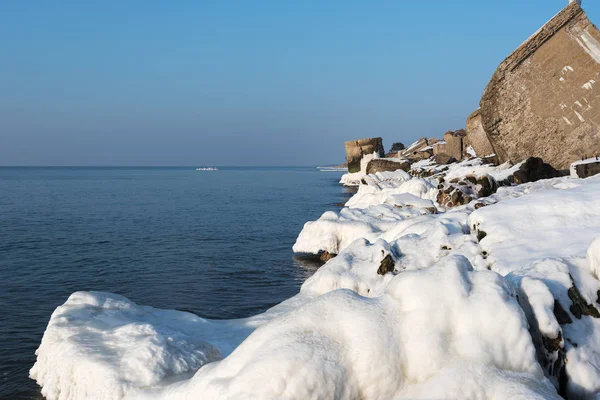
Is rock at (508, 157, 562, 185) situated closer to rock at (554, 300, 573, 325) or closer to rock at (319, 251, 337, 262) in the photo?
rock at (319, 251, 337, 262)

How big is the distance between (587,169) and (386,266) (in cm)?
942

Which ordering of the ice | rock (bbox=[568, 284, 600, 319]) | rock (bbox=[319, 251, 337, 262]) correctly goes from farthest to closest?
rock (bbox=[319, 251, 337, 262]), rock (bbox=[568, 284, 600, 319]), the ice

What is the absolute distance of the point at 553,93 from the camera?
19922 millimetres

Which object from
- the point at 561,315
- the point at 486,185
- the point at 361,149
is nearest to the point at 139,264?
the point at 486,185

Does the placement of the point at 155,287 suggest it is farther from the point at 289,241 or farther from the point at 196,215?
the point at 196,215

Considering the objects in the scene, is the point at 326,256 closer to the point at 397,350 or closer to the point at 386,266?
the point at 386,266

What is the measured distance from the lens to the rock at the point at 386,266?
11164mm

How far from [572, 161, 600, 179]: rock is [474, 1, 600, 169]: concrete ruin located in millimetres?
3270

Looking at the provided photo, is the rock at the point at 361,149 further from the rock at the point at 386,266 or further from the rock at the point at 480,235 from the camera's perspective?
the rock at the point at 480,235

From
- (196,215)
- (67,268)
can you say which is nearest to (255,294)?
(67,268)

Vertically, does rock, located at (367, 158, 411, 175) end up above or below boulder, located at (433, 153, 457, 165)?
below

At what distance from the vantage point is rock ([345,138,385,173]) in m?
65.9

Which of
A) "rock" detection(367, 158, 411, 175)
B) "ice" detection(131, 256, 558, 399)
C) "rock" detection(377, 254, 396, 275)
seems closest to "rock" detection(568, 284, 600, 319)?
"ice" detection(131, 256, 558, 399)

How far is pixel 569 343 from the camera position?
19.6 ft
